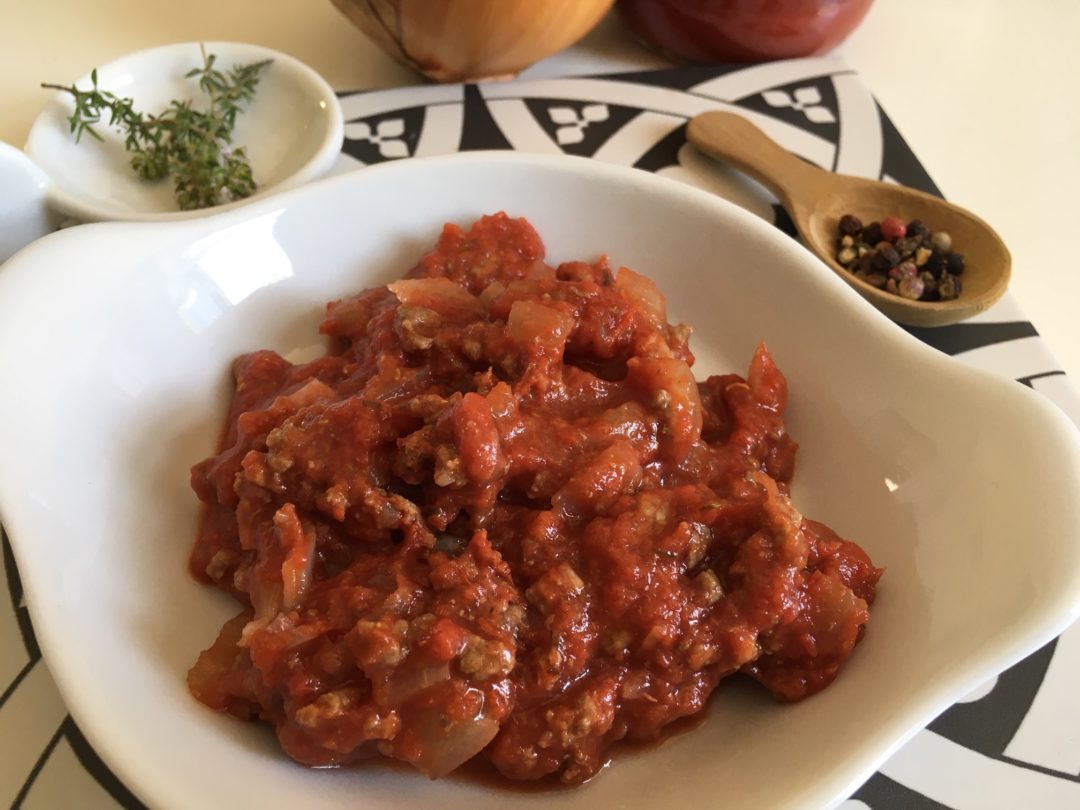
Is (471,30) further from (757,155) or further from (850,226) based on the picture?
(850,226)

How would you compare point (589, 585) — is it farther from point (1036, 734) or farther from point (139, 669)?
point (1036, 734)

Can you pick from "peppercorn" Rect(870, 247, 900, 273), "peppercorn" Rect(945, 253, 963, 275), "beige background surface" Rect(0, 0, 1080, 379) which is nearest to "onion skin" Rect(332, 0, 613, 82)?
"beige background surface" Rect(0, 0, 1080, 379)

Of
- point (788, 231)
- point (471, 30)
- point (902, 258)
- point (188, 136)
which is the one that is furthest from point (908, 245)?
point (188, 136)

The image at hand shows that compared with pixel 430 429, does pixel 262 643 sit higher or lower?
lower

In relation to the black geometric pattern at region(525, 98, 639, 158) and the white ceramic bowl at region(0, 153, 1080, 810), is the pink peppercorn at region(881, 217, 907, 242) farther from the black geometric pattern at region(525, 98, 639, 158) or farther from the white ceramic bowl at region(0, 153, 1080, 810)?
the black geometric pattern at region(525, 98, 639, 158)

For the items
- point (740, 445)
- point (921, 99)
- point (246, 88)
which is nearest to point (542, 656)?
point (740, 445)

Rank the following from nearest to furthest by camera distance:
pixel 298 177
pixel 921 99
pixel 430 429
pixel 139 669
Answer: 1. pixel 139 669
2. pixel 430 429
3. pixel 298 177
4. pixel 921 99
